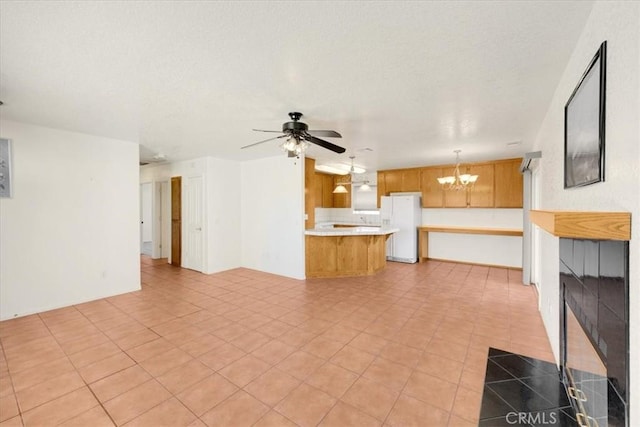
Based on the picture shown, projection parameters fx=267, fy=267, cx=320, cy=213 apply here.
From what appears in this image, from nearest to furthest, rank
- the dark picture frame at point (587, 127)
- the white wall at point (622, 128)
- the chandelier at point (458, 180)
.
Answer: the white wall at point (622, 128)
the dark picture frame at point (587, 127)
the chandelier at point (458, 180)

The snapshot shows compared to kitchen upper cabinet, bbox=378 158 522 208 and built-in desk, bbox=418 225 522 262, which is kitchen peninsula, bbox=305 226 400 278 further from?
kitchen upper cabinet, bbox=378 158 522 208

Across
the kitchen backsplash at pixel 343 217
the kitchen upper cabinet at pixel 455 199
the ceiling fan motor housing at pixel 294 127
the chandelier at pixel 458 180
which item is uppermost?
the ceiling fan motor housing at pixel 294 127

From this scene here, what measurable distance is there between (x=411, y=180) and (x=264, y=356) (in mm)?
5795

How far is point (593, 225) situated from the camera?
3.44 ft

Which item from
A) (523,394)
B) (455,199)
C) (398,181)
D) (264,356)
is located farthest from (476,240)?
(264,356)

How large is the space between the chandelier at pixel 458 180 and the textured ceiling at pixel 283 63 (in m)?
1.46

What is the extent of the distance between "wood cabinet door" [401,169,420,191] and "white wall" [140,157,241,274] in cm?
426

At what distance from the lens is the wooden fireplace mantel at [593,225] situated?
99 cm

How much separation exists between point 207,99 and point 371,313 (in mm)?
3182

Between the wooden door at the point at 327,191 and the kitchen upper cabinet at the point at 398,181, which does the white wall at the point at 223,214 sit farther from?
the kitchen upper cabinet at the point at 398,181

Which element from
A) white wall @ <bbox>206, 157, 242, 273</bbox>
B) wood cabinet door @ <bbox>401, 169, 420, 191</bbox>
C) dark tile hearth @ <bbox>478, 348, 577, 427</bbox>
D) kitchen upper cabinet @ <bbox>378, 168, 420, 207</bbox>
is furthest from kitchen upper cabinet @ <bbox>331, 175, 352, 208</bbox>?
dark tile hearth @ <bbox>478, 348, 577, 427</bbox>

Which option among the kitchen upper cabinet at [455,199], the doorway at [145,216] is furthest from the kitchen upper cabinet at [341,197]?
the doorway at [145,216]

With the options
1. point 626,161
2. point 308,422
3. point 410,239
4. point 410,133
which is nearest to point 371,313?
point 308,422

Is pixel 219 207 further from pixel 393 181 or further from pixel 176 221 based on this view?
pixel 393 181
